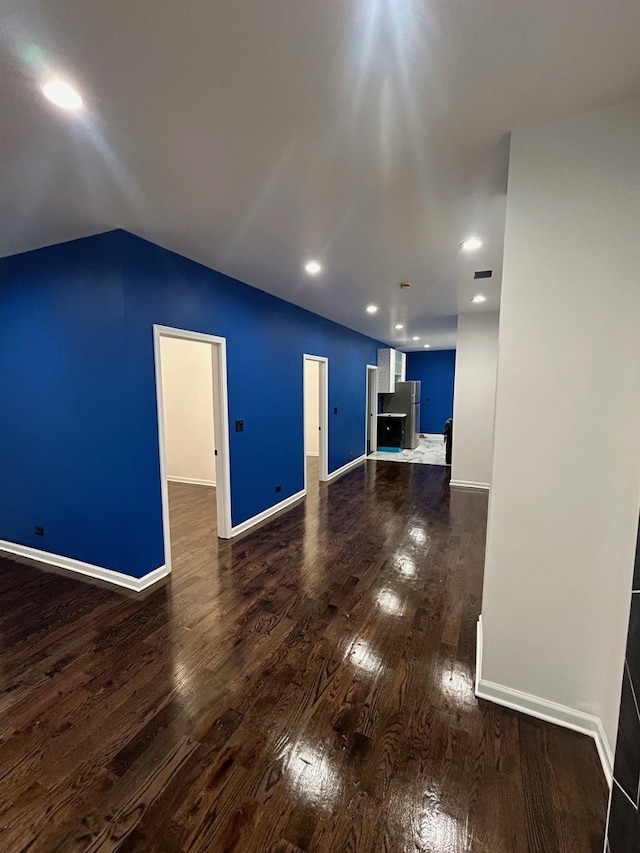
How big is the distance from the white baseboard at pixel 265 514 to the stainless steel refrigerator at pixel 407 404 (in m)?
4.41

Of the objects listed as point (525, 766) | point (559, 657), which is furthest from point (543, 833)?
point (559, 657)

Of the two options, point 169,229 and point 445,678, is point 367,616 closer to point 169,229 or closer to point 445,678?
point 445,678

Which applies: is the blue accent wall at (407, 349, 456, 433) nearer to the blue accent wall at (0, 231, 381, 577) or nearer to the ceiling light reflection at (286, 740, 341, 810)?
the blue accent wall at (0, 231, 381, 577)

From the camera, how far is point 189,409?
580 centimetres

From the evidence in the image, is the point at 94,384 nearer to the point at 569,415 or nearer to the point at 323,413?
the point at 569,415

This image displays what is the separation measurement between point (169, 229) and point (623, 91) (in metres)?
2.46

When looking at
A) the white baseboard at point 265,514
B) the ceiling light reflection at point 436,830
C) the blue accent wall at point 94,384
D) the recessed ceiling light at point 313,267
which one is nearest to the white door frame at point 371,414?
the white baseboard at point 265,514

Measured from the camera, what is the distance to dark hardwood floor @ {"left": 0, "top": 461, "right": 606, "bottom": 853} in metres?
1.27

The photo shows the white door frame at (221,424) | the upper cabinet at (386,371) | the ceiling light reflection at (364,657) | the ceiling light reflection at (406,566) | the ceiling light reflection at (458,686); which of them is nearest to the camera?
the ceiling light reflection at (458,686)

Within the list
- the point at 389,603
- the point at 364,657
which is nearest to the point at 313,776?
the point at 364,657

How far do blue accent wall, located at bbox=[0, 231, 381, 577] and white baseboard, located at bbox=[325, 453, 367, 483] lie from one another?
8.83 ft

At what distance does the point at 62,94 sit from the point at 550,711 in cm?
329

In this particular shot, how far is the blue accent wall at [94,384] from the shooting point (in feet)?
8.69

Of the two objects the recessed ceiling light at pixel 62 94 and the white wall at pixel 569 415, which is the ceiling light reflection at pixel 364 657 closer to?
the white wall at pixel 569 415
